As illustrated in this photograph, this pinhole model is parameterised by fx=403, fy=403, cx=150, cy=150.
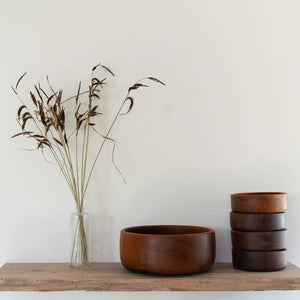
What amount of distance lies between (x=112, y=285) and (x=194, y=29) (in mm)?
670

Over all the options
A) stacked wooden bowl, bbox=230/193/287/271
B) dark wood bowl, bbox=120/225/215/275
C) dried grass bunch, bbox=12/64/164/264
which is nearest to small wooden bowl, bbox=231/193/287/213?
stacked wooden bowl, bbox=230/193/287/271

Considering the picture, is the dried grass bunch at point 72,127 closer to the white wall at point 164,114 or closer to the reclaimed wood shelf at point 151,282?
the white wall at point 164,114

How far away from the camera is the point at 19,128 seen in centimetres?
104

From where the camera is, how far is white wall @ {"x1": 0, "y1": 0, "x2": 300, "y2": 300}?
1033mm

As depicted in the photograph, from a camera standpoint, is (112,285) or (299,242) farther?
(299,242)

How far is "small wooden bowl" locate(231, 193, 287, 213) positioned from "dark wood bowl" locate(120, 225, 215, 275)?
10 centimetres

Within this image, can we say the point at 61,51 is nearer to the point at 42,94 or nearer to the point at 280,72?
the point at 42,94

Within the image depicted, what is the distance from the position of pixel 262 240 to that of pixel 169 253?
0.22 meters

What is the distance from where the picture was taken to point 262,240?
905mm

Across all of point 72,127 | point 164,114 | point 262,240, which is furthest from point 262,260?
point 72,127

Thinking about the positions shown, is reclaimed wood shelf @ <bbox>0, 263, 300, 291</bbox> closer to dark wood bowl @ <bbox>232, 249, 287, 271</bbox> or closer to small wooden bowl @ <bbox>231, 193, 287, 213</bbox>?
dark wood bowl @ <bbox>232, 249, 287, 271</bbox>

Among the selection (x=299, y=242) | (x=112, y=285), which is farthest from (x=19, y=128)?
(x=299, y=242)

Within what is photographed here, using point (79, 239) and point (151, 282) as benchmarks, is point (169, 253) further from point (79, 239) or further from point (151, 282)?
point (79, 239)

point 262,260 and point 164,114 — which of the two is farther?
point 164,114
